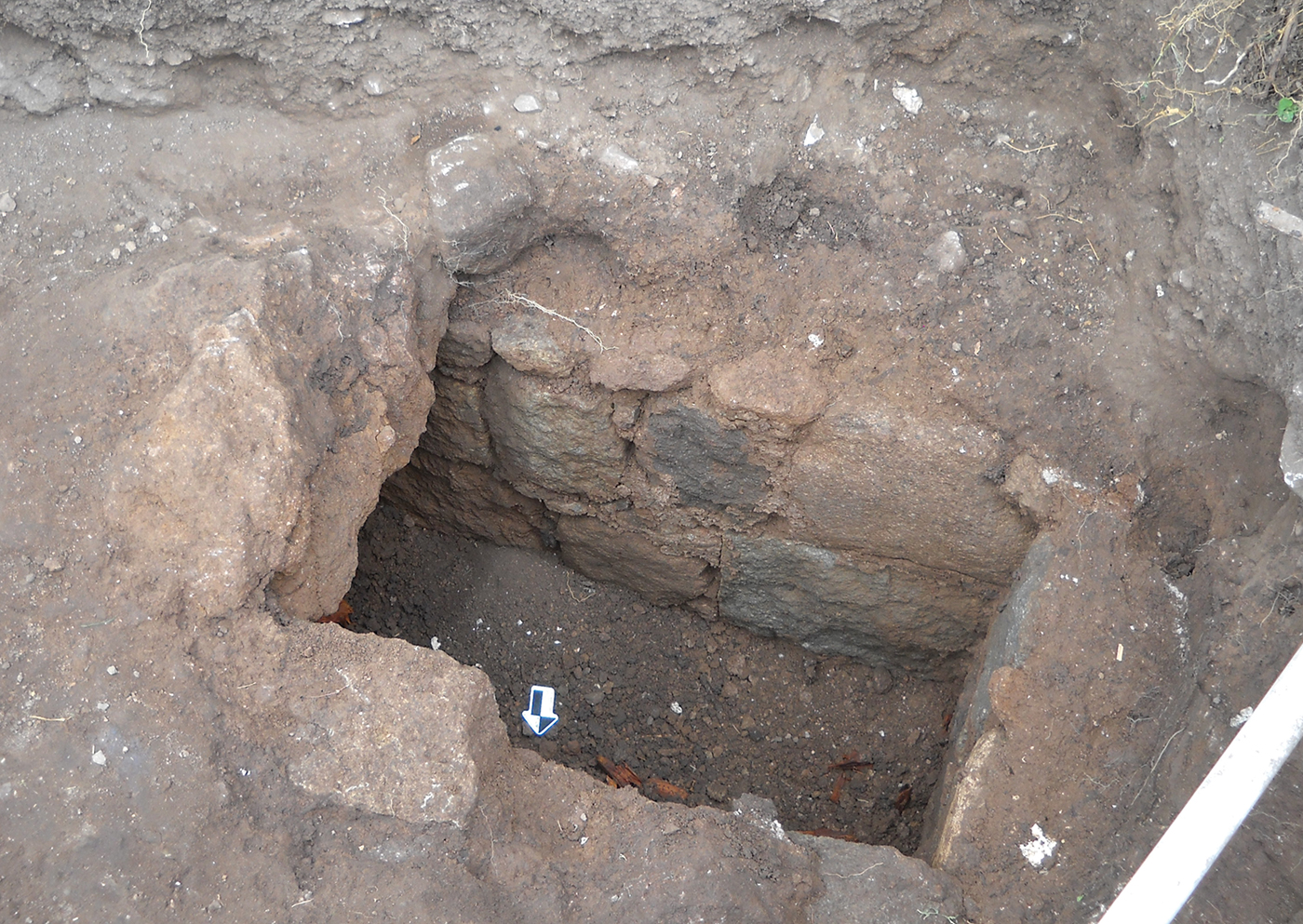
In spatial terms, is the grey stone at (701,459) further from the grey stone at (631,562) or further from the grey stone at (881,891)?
the grey stone at (881,891)

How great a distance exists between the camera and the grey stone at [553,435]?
3559 mm

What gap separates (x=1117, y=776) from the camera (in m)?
2.59

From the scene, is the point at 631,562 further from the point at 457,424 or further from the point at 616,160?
the point at 616,160

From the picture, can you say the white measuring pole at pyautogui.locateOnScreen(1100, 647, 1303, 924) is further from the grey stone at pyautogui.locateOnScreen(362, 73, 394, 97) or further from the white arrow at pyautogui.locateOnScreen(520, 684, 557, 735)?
the grey stone at pyautogui.locateOnScreen(362, 73, 394, 97)

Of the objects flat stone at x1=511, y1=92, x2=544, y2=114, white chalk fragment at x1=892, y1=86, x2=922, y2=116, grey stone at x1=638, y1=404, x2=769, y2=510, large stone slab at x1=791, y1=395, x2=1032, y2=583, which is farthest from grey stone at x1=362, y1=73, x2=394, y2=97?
large stone slab at x1=791, y1=395, x2=1032, y2=583

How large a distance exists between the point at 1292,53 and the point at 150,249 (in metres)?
3.29

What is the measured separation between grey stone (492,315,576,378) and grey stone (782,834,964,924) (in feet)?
5.99

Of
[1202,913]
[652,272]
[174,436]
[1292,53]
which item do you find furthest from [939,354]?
[174,436]

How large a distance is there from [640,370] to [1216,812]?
2.12 metres

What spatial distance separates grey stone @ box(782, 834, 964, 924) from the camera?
2.46 m

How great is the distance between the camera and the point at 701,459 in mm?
3613

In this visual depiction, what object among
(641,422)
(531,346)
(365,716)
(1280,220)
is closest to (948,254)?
(1280,220)

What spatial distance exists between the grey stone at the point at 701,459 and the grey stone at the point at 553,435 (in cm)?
17

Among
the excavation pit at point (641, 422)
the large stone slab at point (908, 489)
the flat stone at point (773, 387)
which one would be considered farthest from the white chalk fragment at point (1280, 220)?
the flat stone at point (773, 387)
